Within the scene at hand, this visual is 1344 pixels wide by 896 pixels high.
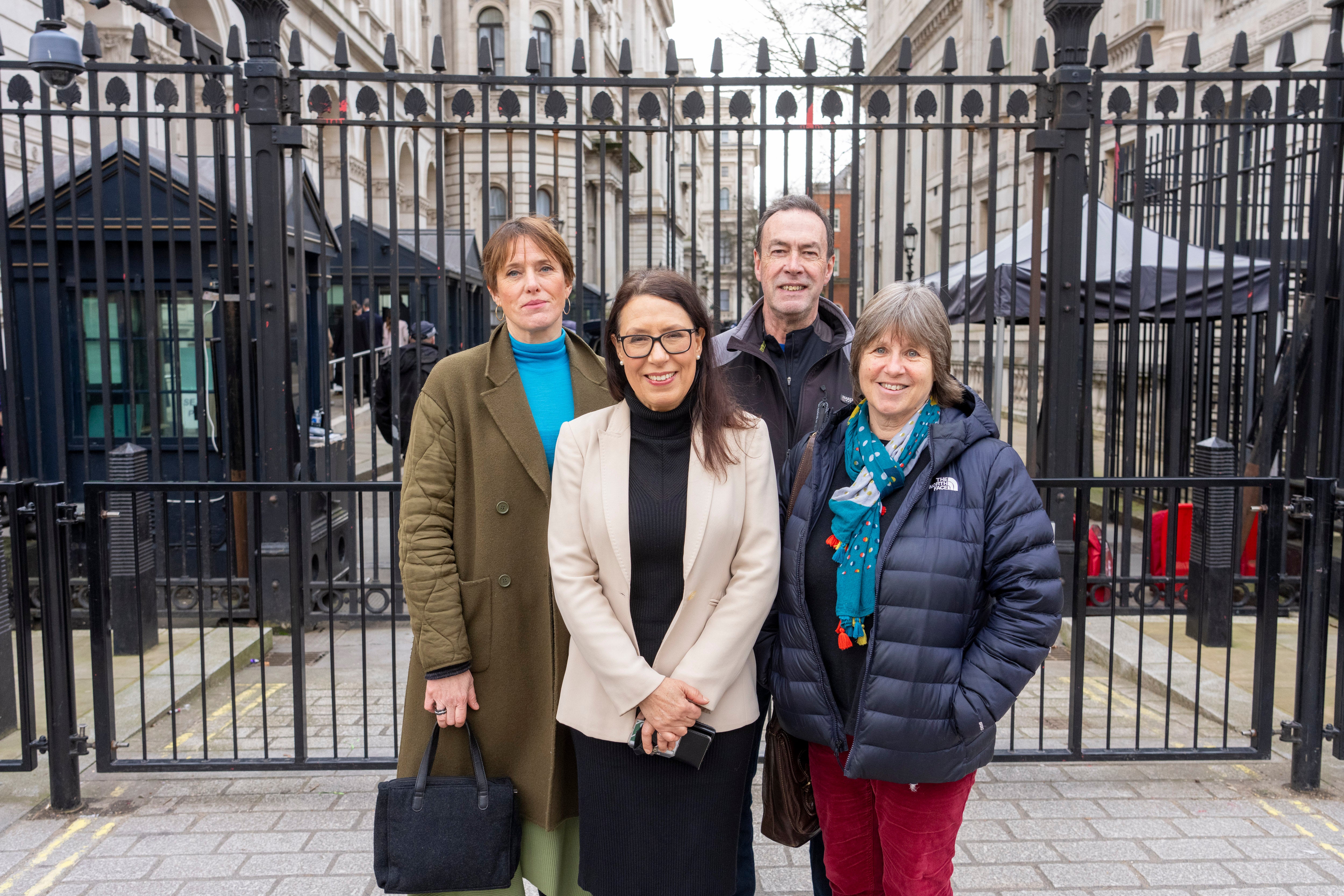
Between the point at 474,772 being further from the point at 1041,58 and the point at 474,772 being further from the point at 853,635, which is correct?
the point at 1041,58

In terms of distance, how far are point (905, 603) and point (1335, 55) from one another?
15.6 ft

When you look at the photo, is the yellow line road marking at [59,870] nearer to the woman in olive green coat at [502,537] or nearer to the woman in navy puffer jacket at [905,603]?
the woman in olive green coat at [502,537]

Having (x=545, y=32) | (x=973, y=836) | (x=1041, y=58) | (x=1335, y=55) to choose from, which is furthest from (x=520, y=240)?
(x=545, y=32)

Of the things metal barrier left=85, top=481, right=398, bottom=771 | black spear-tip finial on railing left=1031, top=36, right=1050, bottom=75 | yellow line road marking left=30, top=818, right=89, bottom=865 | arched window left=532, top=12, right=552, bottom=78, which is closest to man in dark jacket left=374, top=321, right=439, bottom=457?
metal barrier left=85, top=481, right=398, bottom=771

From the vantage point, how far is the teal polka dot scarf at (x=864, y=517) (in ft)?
8.07

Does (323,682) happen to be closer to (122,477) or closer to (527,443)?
(122,477)

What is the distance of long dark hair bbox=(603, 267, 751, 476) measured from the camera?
248 centimetres

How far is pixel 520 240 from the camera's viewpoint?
277cm

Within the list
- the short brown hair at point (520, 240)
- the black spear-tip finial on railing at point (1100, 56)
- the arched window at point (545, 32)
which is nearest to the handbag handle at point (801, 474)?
the short brown hair at point (520, 240)

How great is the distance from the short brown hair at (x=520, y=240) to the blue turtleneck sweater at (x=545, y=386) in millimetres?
210

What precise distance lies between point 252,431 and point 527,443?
14.8 ft

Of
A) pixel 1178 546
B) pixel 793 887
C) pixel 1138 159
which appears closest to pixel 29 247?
pixel 793 887

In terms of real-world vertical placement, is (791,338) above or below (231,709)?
above

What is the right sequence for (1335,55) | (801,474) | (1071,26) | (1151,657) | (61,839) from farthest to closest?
(1151,657) → (1335,55) → (1071,26) → (61,839) → (801,474)
